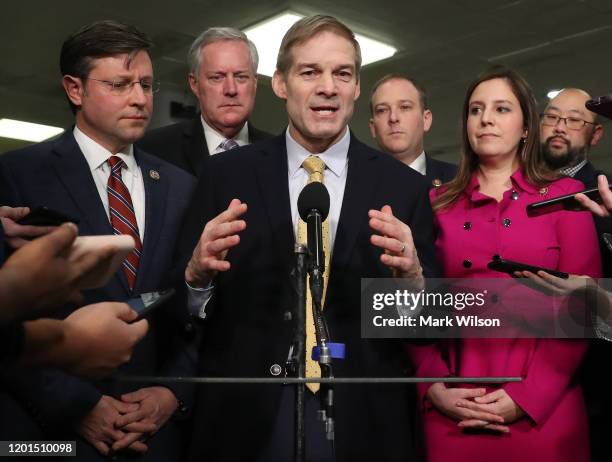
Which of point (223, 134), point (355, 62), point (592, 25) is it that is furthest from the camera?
point (592, 25)

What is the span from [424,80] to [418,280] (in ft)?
19.2

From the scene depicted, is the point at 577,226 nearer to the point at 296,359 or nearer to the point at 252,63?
the point at 296,359

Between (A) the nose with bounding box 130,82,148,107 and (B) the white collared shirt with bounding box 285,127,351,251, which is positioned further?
(A) the nose with bounding box 130,82,148,107

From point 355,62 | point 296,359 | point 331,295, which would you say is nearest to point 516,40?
point 355,62

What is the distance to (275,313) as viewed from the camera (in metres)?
1.95

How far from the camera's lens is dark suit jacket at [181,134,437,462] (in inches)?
74.2

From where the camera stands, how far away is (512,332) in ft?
6.98

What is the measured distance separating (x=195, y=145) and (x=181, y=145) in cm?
6

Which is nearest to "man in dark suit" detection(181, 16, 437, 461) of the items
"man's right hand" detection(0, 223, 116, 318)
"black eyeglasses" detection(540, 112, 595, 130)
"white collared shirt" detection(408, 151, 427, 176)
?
"man's right hand" detection(0, 223, 116, 318)

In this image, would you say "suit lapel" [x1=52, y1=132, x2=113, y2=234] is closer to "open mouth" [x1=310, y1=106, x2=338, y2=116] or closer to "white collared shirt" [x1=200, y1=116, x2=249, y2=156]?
"open mouth" [x1=310, y1=106, x2=338, y2=116]

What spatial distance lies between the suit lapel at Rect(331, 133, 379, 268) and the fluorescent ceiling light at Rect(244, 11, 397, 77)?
11.7 ft

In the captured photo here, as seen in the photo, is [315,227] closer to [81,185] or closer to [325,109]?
[325,109]

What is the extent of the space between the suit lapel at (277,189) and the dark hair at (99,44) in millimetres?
528

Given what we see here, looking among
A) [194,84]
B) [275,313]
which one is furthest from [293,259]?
[194,84]
